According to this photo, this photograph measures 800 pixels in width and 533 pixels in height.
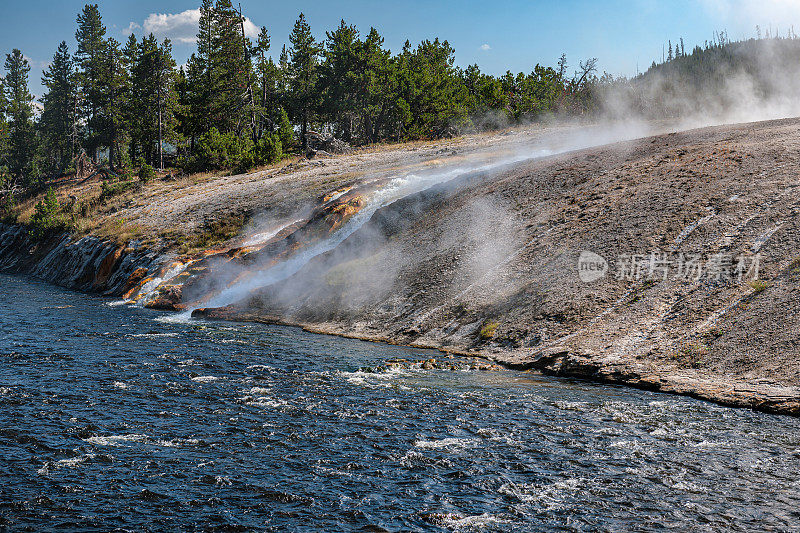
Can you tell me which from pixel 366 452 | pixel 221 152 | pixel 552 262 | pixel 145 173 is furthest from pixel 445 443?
pixel 145 173

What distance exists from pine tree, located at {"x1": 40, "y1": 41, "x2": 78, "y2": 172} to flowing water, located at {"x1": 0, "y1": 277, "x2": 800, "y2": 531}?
91475mm

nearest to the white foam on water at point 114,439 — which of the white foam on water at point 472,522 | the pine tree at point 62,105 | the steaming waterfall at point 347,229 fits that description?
the white foam on water at point 472,522

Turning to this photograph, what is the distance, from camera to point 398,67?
80.9 m

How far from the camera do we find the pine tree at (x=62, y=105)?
9769 centimetres

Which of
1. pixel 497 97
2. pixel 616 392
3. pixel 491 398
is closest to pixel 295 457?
pixel 491 398

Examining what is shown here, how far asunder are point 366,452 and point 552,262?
16332 mm

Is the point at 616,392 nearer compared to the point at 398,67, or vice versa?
the point at 616,392

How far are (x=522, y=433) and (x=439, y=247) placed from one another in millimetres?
18521

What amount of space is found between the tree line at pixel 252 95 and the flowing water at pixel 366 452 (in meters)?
45.9

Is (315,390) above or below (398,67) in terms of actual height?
below

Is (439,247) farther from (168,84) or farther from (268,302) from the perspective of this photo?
(168,84)

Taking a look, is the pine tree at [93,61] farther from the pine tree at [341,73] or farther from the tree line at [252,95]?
the pine tree at [341,73]

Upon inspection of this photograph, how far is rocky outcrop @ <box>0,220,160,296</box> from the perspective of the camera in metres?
42.0

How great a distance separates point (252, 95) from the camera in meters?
71.3
